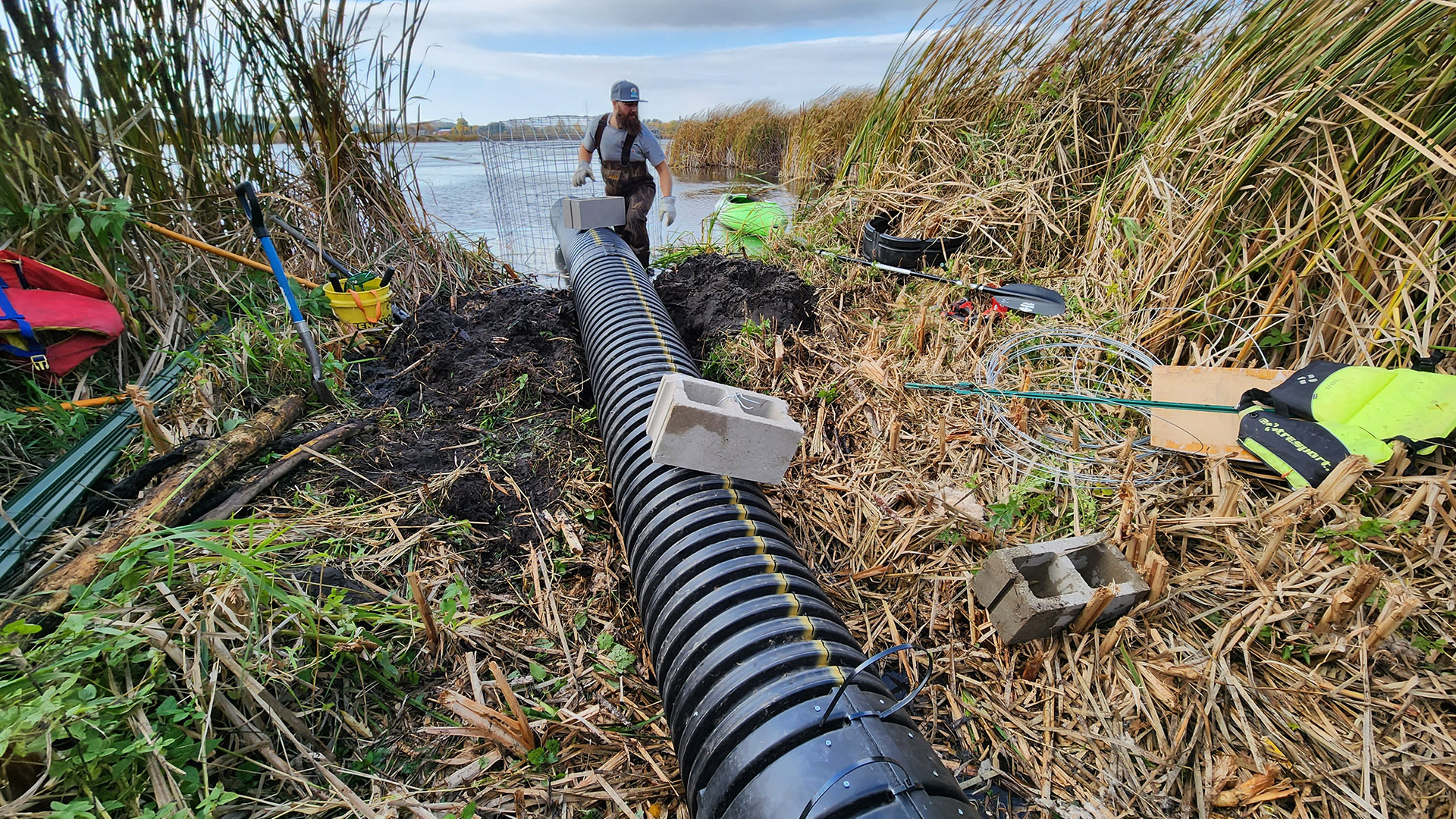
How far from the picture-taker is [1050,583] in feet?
6.74

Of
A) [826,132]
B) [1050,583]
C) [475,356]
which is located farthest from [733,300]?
[826,132]

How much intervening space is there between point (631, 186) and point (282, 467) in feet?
12.3

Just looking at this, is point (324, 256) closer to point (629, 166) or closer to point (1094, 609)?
point (629, 166)

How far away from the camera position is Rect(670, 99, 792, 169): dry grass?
531 inches

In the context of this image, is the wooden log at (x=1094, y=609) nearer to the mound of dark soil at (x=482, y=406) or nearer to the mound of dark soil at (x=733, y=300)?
the mound of dark soil at (x=482, y=406)

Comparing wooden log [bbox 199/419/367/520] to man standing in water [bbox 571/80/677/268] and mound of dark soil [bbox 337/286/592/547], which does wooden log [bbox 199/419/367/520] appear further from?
man standing in water [bbox 571/80/677/268]

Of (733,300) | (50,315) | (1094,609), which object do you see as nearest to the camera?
(1094,609)

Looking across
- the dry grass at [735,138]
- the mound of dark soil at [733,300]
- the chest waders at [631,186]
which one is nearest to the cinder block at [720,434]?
the mound of dark soil at [733,300]

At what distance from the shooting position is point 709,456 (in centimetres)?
197

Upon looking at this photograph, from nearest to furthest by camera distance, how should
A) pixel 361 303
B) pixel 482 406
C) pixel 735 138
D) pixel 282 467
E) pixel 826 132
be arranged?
pixel 282 467, pixel 482 406, pixel 361 303, pixel 826 132, pixel 735 138

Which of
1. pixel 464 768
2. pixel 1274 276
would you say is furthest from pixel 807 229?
pixel 464 768

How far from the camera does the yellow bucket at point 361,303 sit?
3.72m

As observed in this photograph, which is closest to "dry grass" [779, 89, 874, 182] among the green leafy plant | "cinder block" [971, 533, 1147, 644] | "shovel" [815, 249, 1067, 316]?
"shovel" [815, 249, 1067, 316]

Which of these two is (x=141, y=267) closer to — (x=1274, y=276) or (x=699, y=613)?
(x=699, y=613)
